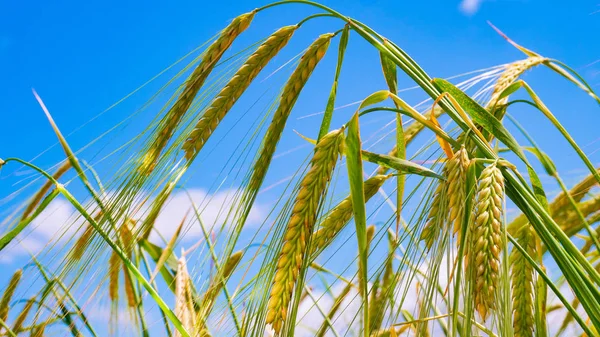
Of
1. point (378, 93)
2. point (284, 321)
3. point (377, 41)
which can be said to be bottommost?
point (284, 321)

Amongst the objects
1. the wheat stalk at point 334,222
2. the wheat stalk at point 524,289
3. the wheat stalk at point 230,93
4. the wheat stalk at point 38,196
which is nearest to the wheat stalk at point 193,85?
the wheat stalk at point 230,93

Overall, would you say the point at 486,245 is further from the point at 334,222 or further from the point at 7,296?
the point at 7,296

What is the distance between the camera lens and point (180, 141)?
3.65ft

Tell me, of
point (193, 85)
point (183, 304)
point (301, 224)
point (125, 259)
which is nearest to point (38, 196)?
point (183, 304)

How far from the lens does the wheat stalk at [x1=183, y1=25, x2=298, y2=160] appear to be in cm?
112

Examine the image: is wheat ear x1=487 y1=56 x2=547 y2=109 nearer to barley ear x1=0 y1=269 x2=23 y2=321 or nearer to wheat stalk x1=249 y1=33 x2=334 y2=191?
wheat stalk x1=249 y1=33 x2=334 y2=191

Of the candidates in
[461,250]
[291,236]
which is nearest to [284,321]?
[291,236]

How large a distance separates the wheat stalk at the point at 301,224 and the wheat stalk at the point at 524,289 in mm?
468

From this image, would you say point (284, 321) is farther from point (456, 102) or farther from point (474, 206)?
point (456, 102)

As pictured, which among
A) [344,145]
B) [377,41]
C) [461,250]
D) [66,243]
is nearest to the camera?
[461,250]

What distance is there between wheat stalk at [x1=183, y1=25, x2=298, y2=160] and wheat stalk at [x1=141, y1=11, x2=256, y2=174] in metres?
0.05

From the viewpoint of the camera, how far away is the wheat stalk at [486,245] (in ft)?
2.39

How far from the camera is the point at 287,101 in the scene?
3.47ft

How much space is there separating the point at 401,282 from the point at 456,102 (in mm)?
293
